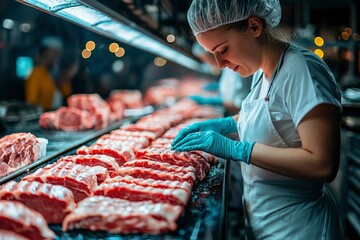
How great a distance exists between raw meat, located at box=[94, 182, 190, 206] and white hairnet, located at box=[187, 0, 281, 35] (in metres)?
1.03

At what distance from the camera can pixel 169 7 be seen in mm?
5414

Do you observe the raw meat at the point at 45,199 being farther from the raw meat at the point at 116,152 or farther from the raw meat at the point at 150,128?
the raw meat at the point at 150,128

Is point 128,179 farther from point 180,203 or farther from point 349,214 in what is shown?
point 349,214

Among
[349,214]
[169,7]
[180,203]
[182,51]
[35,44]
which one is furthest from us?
[35,44]

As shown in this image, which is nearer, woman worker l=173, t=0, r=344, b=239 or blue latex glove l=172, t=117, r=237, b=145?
woman worker l=173, t=0, r=344, b=239

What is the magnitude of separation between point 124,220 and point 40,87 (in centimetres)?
555

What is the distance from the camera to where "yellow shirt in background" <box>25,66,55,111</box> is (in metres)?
6.73

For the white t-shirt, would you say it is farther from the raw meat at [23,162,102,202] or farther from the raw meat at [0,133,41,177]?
the raw meat at [0,133,41,177]

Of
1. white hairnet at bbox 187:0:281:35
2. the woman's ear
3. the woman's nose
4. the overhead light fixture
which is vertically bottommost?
the woman's nose

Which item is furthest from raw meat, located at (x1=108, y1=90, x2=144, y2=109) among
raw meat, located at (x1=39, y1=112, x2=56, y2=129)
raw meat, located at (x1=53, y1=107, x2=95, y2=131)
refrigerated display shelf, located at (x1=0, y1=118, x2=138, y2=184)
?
raw meat, located at (x1=39, y1=112, x2=56, y2=129)

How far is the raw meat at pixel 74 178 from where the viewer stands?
2260 mm

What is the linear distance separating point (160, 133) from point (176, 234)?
7.99 feet

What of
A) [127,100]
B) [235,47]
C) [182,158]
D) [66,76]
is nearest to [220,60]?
[235,47]

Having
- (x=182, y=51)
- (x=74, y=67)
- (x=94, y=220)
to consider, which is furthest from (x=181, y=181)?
(x=74, y=67)
